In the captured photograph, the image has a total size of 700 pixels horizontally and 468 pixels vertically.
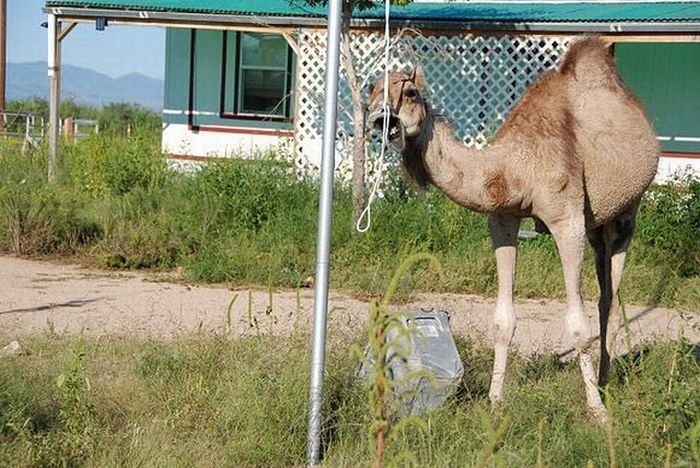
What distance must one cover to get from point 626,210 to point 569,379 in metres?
1.22

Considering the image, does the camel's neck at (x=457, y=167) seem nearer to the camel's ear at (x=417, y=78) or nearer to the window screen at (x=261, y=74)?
the camel's ear at (x=417, y=78)

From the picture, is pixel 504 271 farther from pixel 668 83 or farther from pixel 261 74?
pixel 261 74

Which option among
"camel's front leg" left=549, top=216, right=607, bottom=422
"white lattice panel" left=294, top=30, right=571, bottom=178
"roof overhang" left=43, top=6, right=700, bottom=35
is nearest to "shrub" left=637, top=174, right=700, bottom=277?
"roof overhang" left=43, top=6, right=700, bottom=35

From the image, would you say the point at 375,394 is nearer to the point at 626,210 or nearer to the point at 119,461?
the point at 119,461

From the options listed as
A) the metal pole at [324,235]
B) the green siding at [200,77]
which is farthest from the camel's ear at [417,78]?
the green siding at [200,77]

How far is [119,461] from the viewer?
5.53 meters

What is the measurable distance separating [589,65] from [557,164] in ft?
3.85

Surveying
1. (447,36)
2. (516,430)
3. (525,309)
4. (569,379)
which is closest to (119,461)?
(516,430)

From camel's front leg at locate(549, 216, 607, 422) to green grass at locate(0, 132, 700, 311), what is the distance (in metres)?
4.46

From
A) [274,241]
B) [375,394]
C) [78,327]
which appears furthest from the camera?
[274,241]

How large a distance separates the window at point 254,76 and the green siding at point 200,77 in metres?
0.04

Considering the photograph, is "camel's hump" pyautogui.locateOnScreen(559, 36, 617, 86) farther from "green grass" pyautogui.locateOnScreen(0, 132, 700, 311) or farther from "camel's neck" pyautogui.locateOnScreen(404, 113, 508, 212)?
"green grass" pyautogui.locateOnScreen(0, 132, 700, 311)

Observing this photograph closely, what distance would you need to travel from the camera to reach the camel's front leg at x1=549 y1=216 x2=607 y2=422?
22.6 feet

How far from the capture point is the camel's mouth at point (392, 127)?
6270 millimetres
